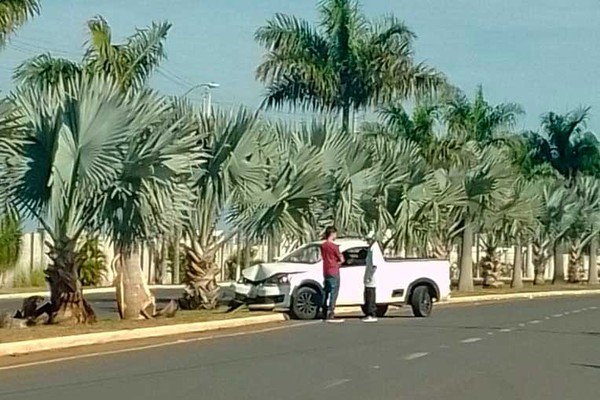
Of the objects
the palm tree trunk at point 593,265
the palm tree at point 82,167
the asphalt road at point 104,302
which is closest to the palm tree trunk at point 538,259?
the palm tree trunk at point 593,265

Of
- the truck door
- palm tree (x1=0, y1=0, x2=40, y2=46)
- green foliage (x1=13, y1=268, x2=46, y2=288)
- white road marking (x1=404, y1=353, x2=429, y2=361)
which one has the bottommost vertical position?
white road marking (x1=404, y1=353, x2=429, y2=361)

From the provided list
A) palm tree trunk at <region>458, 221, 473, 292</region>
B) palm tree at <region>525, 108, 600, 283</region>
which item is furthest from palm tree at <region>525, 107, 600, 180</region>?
palm tree trunk at <region>458, 221, 473, 292</region>

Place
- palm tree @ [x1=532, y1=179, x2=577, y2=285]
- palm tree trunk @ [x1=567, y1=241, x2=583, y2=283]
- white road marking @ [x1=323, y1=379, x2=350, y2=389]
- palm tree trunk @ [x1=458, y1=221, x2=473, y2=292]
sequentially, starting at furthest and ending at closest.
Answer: palm tree trunk @ [x1=567, y1=241, x2=583, y2=283], palm tree @ [x1=532, y1=179, x2=577, y2=285], palm tree trunk @ [x1=458, y1=221, x2=473, y2=292], white road marking @ [x1=323, y1=379, x2=350, y2=389]

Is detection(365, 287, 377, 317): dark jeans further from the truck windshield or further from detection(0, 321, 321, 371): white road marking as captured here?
the truck windshield

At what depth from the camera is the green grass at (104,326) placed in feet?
69.3

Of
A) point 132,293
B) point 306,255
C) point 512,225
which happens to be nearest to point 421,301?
point 306,255

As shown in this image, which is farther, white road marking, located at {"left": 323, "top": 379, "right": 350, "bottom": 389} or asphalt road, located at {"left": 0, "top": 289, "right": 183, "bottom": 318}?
asphalt road, located at {"left": 0, "top": 289, "right": 183, "bottom": 318}

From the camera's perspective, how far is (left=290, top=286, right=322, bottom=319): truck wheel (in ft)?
95.4

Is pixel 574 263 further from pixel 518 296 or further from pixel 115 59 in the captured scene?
pixel 115 59

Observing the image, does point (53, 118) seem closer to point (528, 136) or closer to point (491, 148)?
point (491, 148)

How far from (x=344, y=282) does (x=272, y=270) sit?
190cm

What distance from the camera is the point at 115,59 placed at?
29.2 m

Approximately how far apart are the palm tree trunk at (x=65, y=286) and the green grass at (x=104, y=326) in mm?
465

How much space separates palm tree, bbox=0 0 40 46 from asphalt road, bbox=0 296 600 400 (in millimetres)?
7792
